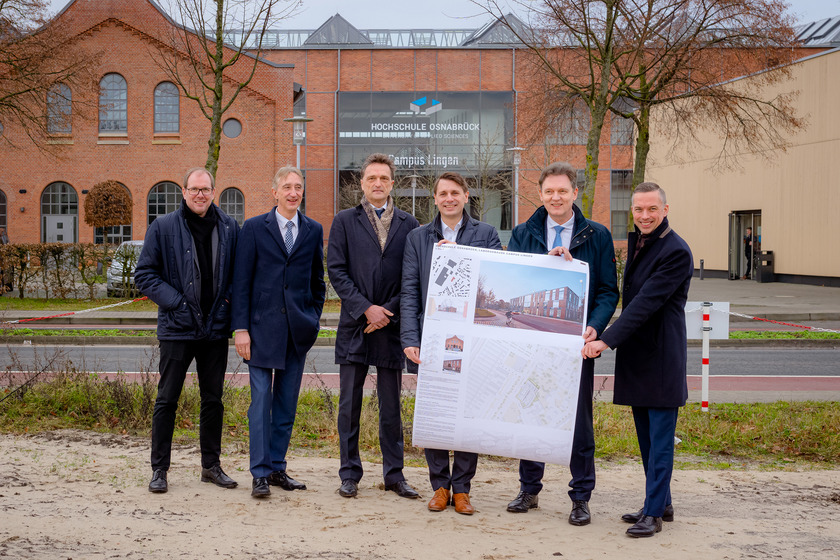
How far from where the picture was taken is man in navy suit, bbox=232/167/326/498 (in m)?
5.51

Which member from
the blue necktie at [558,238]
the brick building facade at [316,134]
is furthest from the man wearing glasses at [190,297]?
the brick building facade at [316,134]

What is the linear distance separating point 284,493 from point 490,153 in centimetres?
3837

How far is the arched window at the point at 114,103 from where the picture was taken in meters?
40.3

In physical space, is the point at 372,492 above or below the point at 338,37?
below

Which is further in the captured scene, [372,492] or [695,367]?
[695,367]

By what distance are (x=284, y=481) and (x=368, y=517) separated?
0.87 m

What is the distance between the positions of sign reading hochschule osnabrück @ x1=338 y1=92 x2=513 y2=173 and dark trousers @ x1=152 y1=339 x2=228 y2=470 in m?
41.9

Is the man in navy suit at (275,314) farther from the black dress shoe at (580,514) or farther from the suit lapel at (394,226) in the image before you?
the black dress shoe at (580,514)

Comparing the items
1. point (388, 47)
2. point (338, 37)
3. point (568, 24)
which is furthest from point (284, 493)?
point (338, 37)

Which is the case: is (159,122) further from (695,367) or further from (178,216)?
(178,216)

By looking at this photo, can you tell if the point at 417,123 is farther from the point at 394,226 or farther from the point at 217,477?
the point at 217,477

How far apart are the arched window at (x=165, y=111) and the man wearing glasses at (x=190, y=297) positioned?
121ft

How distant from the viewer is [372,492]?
549 centimetres

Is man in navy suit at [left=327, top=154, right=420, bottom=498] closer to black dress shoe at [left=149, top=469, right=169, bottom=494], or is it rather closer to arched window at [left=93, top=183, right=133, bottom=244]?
black dress shoe at [left=149, top=469, right=169, bottom=494]
